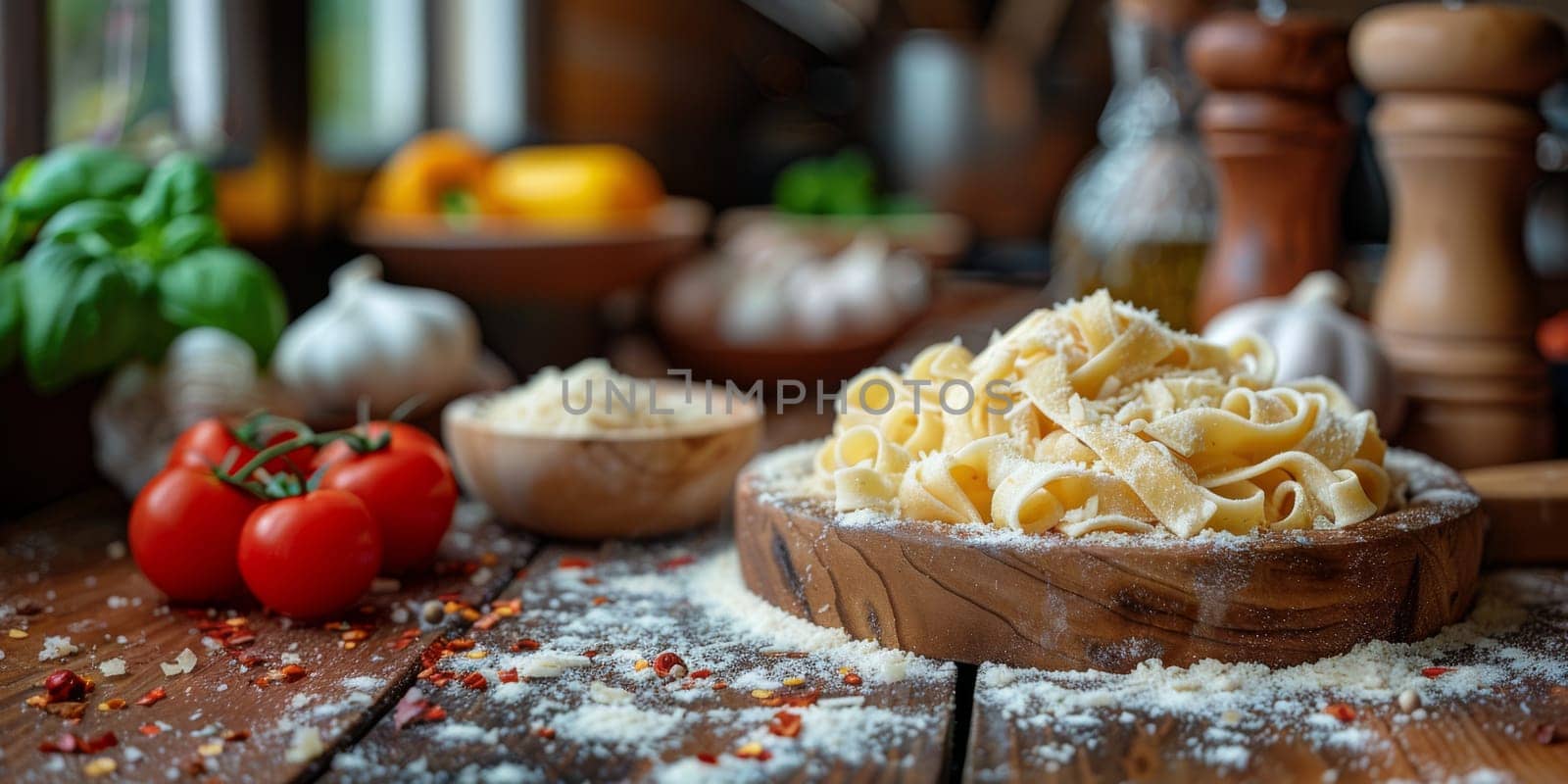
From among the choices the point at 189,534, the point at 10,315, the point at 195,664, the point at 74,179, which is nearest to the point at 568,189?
the point at 74,179

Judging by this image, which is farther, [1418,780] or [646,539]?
[646,539]

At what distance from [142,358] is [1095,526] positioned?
110 centimetres

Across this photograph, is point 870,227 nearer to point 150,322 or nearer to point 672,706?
point 150,322

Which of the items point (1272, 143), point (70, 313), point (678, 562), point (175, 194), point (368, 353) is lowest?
point (678, 562)

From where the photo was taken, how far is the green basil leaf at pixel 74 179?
152cm

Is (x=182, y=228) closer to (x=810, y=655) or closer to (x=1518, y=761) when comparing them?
(x=810, y=655)

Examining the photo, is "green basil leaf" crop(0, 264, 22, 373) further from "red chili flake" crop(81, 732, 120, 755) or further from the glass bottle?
the glass bottle

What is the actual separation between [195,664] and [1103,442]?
71cm

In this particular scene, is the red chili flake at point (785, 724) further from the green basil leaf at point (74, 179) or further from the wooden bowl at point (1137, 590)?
the green basil leaf at point (74, 179)

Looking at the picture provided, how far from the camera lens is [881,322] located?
2568mm

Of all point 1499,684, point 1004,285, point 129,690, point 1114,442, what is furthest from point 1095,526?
point 1004,285

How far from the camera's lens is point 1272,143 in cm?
174

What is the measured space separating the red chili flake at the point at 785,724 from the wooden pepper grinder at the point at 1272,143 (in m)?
1.06

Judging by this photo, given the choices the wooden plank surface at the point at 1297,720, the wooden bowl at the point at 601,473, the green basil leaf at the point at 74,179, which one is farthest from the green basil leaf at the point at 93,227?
the wooden plank surface at the point at 1297,720
